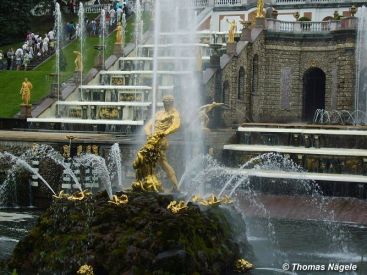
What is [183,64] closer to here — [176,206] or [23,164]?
[23,164]

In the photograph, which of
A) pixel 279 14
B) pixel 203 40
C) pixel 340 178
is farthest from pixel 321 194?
pixel 279 14

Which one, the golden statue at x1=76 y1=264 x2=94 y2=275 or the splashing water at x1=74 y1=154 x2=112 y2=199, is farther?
the splashing water at x1=74 y1=154 x2=112 y2=199

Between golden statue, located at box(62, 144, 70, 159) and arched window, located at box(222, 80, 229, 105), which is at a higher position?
arched window, located at box(222, 80, 229, 105)

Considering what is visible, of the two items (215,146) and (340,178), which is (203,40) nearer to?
(215,146)

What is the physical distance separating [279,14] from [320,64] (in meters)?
6.64

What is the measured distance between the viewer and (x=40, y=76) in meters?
41.4

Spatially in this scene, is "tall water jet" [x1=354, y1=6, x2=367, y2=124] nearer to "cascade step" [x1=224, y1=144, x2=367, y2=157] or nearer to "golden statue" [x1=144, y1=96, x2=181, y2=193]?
"cascade step" [x1=224, y1=144, x2=367, y2=157]

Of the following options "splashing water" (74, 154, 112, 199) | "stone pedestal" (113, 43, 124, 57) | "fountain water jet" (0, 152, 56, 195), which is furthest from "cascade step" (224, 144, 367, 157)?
"stone pedestal" (113, 43, 124, 57)

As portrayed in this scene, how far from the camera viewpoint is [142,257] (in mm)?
12086

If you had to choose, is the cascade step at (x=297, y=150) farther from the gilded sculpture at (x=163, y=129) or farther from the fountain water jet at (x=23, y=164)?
the gilded sculpture at (x=163, y=129)

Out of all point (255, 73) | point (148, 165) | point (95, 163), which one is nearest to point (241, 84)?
point (255, 73)

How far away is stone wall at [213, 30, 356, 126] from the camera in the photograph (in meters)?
37.5

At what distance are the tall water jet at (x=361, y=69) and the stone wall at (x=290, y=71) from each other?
0.86 ft

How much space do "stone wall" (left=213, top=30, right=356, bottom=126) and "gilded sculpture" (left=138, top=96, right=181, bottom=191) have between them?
70.9ft
